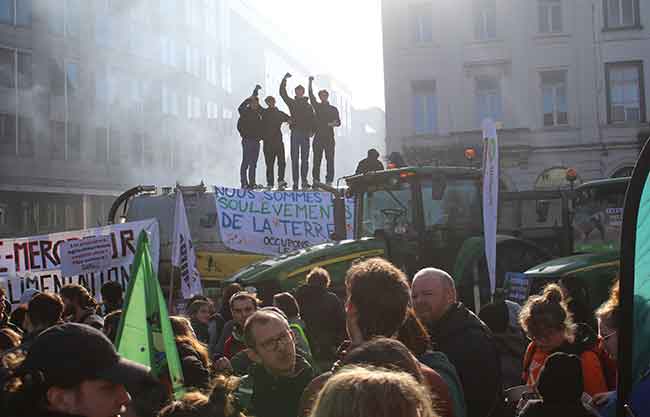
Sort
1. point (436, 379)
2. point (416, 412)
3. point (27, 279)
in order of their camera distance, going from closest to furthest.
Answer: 1. point (416, 412)
2. point (436, 379)
3. point (27, 279)

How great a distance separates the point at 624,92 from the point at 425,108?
666 centimetres

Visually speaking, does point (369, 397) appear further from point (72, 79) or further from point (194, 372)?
point (72, 79)

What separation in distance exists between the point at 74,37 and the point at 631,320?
38417 millimetres

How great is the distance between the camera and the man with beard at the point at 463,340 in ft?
13.8

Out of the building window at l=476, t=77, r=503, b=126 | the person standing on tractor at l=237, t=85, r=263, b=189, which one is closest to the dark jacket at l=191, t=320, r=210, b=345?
the person standing on tractor at l=237, t=85, r=263, b=189

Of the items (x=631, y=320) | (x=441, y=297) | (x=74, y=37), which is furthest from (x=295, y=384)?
(x=74, y=37)

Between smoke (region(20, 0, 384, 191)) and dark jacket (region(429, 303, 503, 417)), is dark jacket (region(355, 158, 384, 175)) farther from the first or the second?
smoke (region(20, 0, 384, 191))

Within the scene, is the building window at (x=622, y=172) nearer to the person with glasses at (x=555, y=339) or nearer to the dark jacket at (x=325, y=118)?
the dark jacket at (x=325, y=118)

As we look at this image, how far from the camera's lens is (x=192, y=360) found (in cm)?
430

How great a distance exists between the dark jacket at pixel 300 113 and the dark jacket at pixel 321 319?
856 centimetres

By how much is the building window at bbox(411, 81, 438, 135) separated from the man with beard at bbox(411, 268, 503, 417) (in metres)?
27.0

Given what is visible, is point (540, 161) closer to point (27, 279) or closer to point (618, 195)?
point (618, 195)

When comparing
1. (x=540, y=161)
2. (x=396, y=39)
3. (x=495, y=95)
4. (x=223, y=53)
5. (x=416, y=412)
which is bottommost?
(x=416, y=412)

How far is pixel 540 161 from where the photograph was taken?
3050 centimetres
